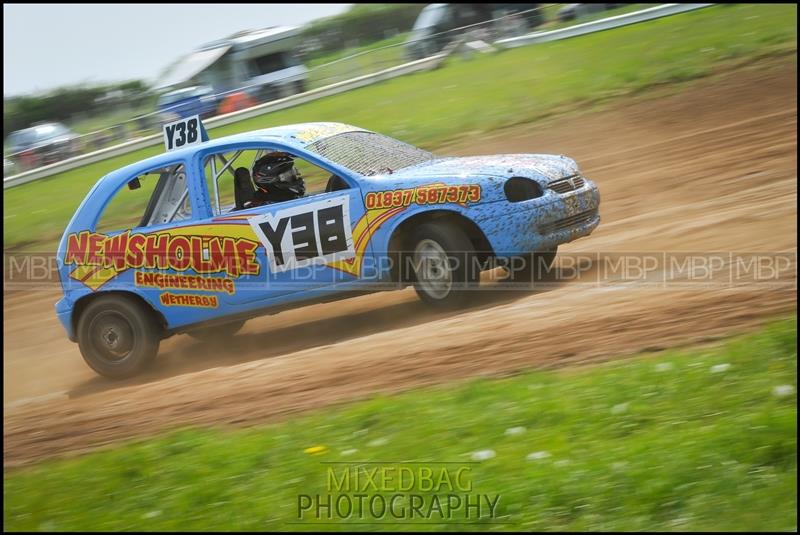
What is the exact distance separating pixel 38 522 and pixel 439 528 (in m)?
2.39

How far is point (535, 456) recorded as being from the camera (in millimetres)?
4898

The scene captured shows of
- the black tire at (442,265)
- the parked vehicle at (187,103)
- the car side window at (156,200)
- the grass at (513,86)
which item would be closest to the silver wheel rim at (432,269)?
the black tire at (442,265)

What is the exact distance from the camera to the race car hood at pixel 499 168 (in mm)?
7516

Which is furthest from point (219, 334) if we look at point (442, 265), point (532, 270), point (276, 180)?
point (532, 270)

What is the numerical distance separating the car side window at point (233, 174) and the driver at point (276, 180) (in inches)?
1.7

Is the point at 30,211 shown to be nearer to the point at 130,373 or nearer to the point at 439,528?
the point at 130,373

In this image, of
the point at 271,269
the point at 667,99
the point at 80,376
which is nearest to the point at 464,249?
the point at 271,269

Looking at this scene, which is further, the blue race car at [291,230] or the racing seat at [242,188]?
the racing seat at [242,188]

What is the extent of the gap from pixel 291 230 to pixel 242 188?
645 mm

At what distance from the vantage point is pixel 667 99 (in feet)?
45.4

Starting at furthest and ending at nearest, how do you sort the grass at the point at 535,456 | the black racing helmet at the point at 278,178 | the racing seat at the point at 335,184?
the black racing helmet at the point at 278,178, the racing seat at the point at 335,184, the grass at the point at 535,456

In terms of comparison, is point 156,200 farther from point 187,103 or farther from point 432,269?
point 187,103

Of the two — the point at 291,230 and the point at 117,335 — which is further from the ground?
the point at 291,230

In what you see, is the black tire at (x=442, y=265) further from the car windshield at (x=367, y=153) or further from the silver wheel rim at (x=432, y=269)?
the car windshield at (x=367, y=153)
